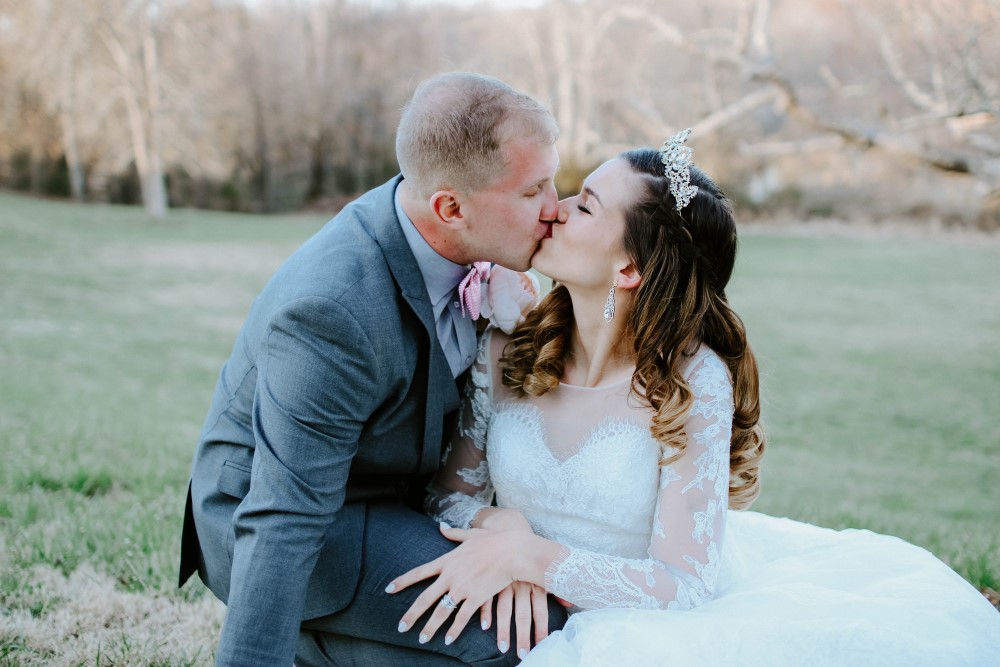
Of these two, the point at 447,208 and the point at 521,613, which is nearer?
the point at 521,613

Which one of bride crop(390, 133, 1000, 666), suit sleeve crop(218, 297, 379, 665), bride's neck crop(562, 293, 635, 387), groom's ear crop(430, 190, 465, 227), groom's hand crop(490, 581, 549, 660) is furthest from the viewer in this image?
bride's neck crop(562, 293, 635, 387)

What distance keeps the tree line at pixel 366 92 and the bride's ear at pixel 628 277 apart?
20.6 ft

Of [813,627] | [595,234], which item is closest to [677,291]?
[595,234]

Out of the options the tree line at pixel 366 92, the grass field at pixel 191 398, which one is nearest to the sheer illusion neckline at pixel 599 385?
the grass field at pixel 191 398

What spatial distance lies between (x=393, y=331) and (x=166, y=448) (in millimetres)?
4477

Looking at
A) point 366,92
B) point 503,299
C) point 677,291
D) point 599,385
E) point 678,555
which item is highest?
point 677,291

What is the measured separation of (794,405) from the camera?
12.2 m

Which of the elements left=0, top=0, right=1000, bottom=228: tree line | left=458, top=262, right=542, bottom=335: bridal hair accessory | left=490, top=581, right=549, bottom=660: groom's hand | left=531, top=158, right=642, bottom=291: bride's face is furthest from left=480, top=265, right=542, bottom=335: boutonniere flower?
left=0, top=0, right=1000, bottom=228: tree line

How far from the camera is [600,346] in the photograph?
9.77 feet

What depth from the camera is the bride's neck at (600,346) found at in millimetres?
2955

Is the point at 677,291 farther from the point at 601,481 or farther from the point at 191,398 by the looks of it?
the point at 191,398

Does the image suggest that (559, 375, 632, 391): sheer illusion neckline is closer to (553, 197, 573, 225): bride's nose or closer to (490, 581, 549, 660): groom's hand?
(553, 197, 573, 225): bride's nose

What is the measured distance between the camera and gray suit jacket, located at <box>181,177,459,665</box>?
222 cm

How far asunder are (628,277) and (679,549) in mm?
875
